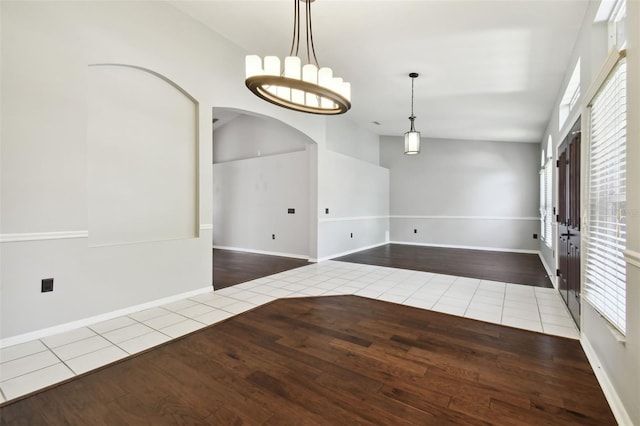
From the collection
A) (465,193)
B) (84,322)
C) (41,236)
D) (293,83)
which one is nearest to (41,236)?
→ (41,236)

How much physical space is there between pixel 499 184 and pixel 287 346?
24.2ft

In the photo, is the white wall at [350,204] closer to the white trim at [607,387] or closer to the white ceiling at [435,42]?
→ the white ceiling at [435,42]

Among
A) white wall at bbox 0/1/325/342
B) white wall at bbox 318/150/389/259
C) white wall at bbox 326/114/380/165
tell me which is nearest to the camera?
white wall at bbox 0/1/325/342

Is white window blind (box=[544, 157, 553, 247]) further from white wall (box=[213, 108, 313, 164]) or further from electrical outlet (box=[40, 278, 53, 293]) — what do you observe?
electrical outlet (box=[40, 278, 53, 293])

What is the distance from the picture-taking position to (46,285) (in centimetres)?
245

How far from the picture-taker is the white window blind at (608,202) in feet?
5.40

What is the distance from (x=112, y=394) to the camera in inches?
67.6

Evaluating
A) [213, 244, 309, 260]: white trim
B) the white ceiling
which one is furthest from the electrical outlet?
[213, 244, 309, 260]: white trim

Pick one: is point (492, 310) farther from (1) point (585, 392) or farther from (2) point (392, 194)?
(2) point (392, 194)

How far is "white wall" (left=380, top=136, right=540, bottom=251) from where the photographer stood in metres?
7.34

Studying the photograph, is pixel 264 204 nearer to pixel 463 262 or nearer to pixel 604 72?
pixel 463 262

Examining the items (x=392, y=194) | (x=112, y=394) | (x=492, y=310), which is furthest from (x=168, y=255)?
(x=392, y=194)

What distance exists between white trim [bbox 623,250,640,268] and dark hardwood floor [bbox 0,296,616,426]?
842 mm

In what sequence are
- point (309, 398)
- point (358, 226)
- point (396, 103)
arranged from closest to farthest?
point (309, 398) < point (396, 103) < point (358, 226)
